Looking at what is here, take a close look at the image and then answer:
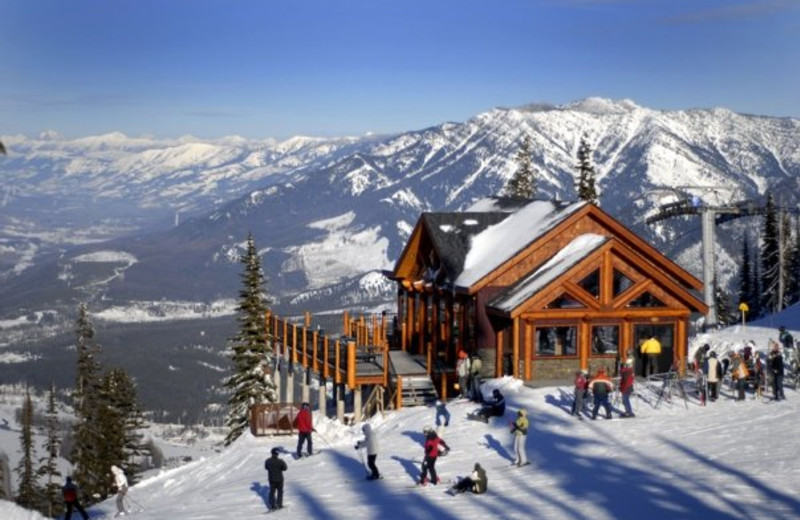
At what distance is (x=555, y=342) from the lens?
3431 cm

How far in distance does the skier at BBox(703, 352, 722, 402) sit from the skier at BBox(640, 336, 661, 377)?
4.53 metres

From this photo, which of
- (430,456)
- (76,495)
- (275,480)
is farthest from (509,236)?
(76,495)

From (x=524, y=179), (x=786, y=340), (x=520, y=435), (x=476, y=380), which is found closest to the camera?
(x=520, y=435)

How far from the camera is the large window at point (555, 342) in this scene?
34.2m

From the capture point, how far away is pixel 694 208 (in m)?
51.5

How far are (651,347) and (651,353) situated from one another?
0.30 metres

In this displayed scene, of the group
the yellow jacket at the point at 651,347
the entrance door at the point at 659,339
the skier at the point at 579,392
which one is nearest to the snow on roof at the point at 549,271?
the entrance door at the point at 659,339

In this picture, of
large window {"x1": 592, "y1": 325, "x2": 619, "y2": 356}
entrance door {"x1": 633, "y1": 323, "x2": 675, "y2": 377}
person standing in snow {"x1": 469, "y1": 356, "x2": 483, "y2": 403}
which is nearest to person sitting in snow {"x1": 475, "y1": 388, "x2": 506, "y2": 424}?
person standing in snow {"x1": 469, "y1": 356, "x2": 483, "y2": 403}

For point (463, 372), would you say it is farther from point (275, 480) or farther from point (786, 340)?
point (786, 340)

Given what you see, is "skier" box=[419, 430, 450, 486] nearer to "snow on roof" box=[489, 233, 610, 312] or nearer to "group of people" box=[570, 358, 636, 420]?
"group of people" box=[570, 358, 636, 420]

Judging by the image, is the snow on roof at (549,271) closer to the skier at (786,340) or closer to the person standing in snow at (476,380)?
the person standing in snow at (476,380)

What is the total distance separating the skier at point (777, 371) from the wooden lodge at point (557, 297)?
407 centimetres

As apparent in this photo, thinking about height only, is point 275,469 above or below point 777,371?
below

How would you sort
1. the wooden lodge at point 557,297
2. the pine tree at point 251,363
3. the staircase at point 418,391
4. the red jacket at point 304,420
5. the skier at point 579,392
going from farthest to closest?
the pine tree at point 251,363 → the staircase at point 418,391 → the wooden lodge at point 557,297 → the red jacket at point 304,420 → the skier at point 579,392
